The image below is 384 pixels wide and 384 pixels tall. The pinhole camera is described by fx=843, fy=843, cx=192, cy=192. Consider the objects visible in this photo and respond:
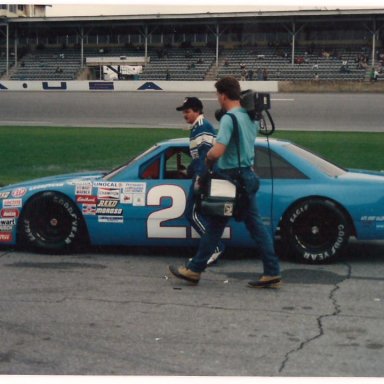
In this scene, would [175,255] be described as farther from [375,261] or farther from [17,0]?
[17,0]

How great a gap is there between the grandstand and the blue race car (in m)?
32.7

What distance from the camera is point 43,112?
28.2m

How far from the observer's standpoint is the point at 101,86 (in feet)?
132

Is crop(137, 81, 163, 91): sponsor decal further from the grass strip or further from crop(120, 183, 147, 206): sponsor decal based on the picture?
crop(120, 183, 147, 206): sponsor decal

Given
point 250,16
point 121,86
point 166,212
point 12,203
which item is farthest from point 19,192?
point 250,16

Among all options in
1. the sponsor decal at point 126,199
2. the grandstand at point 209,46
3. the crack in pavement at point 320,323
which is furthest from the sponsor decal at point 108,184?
the grandstand at point 209,46

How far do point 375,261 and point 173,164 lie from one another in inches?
83.3

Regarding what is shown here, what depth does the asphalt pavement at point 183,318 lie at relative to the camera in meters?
4.78

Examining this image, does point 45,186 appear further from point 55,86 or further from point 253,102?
point 55,86

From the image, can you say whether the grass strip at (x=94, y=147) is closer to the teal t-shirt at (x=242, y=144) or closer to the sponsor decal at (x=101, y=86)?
the teal t-shirt at (x=242, y=144)

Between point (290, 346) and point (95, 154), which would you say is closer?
point (290, 346)

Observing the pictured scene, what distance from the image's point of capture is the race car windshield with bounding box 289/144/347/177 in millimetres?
7907

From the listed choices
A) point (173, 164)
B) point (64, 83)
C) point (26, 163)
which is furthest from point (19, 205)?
point (64, 83)

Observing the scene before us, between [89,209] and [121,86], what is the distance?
32496 mm
